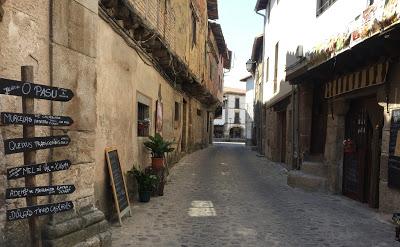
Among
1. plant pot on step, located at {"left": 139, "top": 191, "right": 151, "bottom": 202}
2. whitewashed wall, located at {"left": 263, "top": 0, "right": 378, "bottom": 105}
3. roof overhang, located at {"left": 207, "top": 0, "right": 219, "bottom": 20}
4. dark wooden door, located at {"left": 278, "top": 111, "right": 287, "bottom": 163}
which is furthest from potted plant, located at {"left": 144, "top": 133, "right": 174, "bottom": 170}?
roof overhang, located at {"left": 207, "top": 0, "right": 219, "bottom": 20}

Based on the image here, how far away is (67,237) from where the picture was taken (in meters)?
4.20

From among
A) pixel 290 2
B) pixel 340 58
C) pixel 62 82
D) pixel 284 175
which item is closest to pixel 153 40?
pixel 340 58

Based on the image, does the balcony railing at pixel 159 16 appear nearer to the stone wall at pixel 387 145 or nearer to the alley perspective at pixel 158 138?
the alley perspective at pixel 158 138

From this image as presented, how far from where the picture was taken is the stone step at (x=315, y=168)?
10.0 metres

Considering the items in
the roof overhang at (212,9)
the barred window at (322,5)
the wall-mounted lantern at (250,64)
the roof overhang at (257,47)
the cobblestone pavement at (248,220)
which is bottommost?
the cobblestone pavement at (248,220)

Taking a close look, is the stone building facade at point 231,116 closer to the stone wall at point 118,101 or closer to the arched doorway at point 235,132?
the arched doorway at point 235,132

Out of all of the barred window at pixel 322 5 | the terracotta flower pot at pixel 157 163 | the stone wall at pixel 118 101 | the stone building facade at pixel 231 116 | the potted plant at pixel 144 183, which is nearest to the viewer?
the stone wall at pixel 118 101

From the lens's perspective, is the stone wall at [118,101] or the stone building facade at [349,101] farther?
the stone building facade at [349,101]

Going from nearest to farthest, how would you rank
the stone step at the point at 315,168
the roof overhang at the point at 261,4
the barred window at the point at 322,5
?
1. the stone step at the point at 315,168
2. the barred window at the point at 322,5
3. the roof overhang at the point at 261,4

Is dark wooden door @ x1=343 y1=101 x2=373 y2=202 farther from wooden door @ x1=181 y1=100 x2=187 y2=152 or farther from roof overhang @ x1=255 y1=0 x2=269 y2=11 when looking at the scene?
roof overhang @ x1=255 y1=0 x2=269 y2=11

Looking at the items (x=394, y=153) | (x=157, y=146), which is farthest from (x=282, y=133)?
(x=394, y=153)

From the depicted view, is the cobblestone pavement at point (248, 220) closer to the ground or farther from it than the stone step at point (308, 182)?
closer to the ground

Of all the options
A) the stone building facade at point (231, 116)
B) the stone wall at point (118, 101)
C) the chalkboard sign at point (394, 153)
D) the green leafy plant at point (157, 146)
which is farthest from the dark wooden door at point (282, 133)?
the stone building facade at point (231, 116)

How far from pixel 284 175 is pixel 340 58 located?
5404 mm
